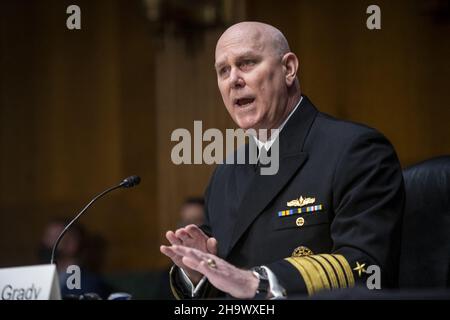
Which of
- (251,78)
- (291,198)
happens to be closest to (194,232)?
(291,198)

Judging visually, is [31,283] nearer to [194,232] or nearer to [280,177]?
[194,232]

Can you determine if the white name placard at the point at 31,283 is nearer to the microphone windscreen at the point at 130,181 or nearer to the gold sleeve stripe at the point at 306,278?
the microphone windscreen at the point at 130,181

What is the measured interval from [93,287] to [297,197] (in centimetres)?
236

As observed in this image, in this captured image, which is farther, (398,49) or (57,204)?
(57,204)

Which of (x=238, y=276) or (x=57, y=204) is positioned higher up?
(x=238, y=276)

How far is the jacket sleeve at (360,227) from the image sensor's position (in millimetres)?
2090

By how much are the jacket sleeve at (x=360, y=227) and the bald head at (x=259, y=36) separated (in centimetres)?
42

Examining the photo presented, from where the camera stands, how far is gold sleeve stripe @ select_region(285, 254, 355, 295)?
208 centimetres

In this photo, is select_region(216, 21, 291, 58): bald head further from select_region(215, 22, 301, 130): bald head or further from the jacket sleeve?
the jacket sleeve

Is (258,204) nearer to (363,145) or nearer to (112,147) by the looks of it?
(363,145)

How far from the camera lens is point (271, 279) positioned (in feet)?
6.59

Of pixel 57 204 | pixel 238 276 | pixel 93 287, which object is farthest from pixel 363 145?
pixel 57 204

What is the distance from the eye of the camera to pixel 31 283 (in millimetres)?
2057

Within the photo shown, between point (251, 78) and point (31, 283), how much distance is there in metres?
0.96
